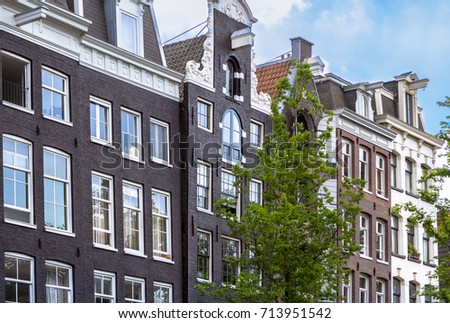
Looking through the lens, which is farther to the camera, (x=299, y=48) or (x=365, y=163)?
(x=365, y=163)

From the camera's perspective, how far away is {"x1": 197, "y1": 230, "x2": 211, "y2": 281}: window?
3972 cm

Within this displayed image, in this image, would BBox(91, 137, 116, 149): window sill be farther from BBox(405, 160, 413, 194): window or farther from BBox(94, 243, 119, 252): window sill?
BBox(405, 160, 413, 194): window

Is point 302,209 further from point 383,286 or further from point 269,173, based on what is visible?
point 383,286

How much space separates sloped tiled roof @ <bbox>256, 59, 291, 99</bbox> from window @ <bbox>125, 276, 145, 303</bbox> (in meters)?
11.3

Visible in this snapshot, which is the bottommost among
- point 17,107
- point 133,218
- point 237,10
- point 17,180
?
point 133,218

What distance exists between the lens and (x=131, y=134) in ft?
125

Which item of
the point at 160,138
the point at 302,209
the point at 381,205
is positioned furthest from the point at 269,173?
the point at 381,205

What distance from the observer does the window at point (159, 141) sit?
127 ft

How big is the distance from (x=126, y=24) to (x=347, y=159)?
13286mm

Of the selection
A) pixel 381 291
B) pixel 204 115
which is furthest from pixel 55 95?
pixel 381 291

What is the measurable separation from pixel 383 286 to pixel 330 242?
Result: 14725mm

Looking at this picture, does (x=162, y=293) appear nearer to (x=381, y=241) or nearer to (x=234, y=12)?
(x=234, y=12)

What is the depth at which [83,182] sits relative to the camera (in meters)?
35.1

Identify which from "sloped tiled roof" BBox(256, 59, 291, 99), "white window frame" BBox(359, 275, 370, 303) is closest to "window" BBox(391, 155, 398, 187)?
"white window frame" BBox(359, 275, 370, 303)
